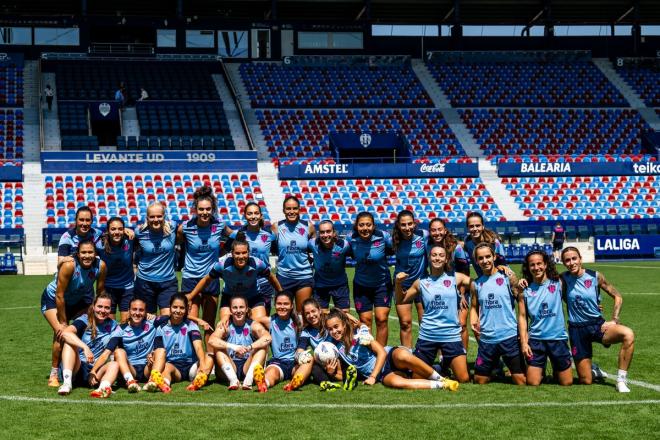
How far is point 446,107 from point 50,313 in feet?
126

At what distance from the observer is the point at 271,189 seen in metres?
38.6

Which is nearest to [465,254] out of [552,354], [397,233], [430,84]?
[397,233]

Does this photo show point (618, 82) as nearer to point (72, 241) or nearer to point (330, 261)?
point (330, 261)

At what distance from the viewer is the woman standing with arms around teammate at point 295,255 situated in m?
11.2

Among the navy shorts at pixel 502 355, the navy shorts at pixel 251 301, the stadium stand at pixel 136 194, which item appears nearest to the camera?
the navy shorts at pixel 502 355

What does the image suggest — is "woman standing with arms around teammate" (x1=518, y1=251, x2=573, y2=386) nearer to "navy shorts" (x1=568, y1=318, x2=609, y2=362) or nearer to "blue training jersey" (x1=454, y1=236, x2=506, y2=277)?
"navy shorts" (x1=568, y1=318, x2=609, y2=362)

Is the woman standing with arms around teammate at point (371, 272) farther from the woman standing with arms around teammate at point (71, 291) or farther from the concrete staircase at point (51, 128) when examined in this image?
the concrete staircase at point (51, 128)

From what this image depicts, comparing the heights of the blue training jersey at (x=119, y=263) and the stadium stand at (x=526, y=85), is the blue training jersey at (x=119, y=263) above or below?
below

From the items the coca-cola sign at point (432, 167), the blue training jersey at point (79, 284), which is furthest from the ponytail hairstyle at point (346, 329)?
the coca-cola sign at point (432, 167)

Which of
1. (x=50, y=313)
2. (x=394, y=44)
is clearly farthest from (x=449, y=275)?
(x=394, y=44)

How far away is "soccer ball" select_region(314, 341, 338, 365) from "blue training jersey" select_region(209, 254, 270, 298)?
1.34 meters

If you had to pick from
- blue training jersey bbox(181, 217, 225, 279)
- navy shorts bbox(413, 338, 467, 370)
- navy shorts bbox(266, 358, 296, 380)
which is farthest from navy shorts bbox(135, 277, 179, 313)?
navy shorts bbox(413, 338, 467, 370)

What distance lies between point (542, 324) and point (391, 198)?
29.0 metres

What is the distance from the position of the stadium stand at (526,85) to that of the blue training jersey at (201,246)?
37.1 m
